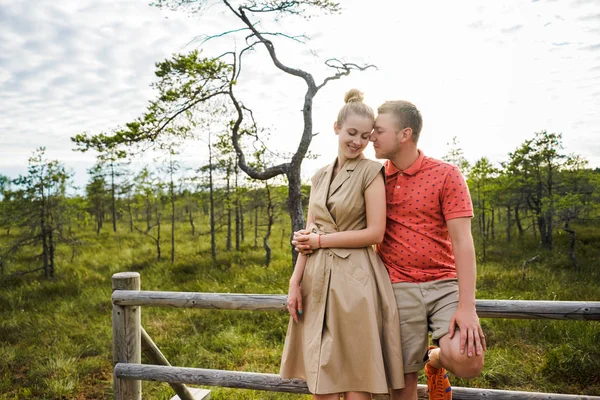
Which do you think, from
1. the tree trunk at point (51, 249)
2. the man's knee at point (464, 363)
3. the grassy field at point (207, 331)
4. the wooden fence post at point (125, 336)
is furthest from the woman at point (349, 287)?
the tree trunk at point (51, 249)

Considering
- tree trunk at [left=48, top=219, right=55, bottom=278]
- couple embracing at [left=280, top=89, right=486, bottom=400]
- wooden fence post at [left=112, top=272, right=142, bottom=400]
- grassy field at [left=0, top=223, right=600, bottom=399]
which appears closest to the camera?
couple embracing at [left=280, top=89, right=486, bottom=400]

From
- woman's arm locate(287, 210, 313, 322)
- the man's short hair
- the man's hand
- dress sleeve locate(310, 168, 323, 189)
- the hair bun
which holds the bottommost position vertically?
the man's hand

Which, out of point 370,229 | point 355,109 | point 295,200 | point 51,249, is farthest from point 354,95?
point 51,249

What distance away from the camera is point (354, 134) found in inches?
88.7

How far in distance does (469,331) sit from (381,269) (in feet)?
1.75

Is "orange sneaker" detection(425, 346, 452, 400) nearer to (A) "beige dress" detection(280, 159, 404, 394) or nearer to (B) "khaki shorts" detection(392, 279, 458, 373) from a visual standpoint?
(B) "khaki shorts" detection(392, 279, 458, 373)

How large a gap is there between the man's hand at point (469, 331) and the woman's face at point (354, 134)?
39.1 inches

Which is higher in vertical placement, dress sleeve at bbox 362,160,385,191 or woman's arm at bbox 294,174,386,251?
dress sleeve at bbox 362,160,385,191

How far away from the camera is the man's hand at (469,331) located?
1.94m

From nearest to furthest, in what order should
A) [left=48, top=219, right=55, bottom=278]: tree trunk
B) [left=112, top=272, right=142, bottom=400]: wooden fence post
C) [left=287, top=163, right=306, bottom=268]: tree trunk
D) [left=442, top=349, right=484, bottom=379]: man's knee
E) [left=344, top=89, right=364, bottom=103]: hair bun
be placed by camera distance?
1. [left=442, top=349, right=484, bottom=379]: man's knee
2. [left=344, top=89, right=364, bottom=103]: hair bun
3. [left=112, top=272, right=142, bottom=400]: wooden fence post
4. [left=287, top=163, right=306, bottom=268]: tree trunk
5. [left=48, top=219, right=55, bottom=278]: tree trunk

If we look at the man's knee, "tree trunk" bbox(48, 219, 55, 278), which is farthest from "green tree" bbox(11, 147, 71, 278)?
the man's knee

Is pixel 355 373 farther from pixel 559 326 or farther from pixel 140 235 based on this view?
pixel 140 235

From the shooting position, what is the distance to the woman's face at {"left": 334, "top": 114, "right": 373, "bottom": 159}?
2227mm

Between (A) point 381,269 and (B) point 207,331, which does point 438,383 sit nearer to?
(A) point 381,269
